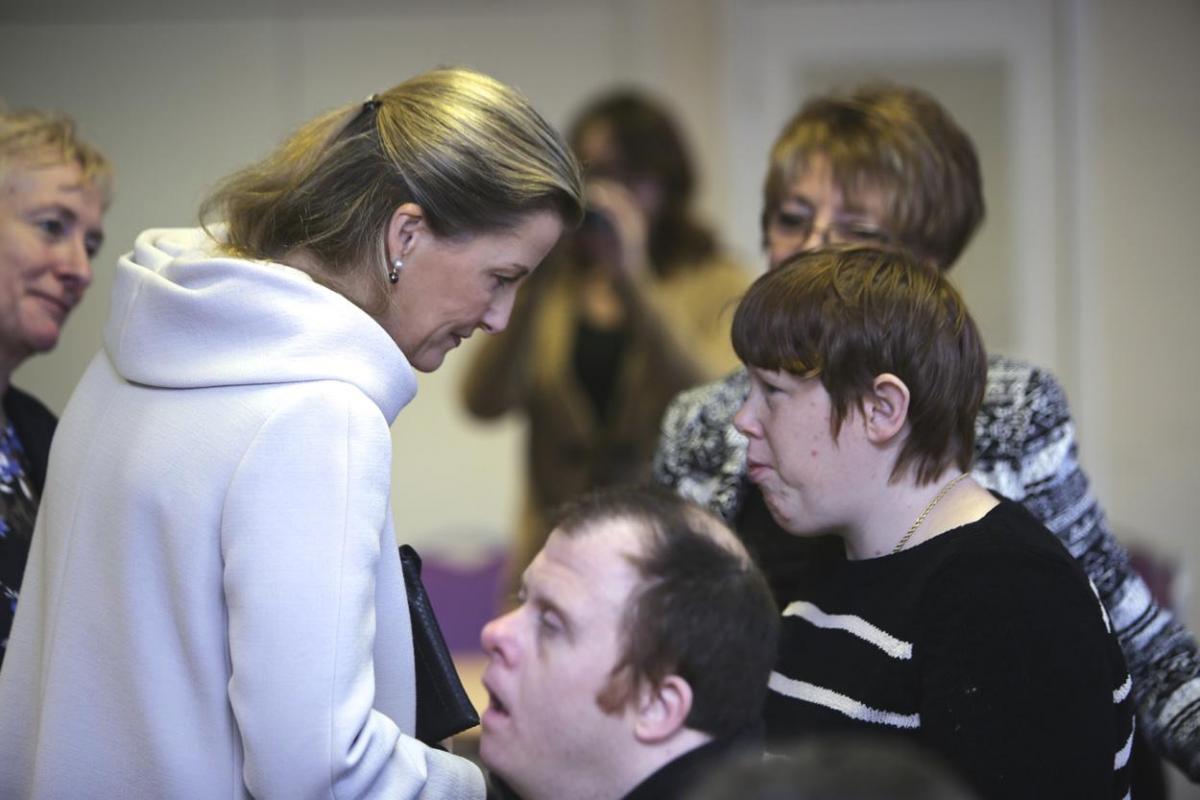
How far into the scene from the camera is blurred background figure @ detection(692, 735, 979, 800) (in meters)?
0.63

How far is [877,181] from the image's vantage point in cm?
182

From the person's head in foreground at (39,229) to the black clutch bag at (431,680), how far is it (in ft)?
2.41

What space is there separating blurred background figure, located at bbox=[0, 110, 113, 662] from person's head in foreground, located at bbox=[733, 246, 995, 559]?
970 mm

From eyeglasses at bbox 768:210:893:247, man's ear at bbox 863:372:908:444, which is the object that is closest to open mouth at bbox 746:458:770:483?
man's ear at bbox 863:372:908:444

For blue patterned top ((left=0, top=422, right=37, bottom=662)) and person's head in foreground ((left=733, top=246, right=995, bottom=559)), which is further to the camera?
blue patterned top ((left=0, top=422, right=37, bottom=662))

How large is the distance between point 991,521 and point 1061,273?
3.28 metres

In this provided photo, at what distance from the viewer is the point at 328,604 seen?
1.22 meters

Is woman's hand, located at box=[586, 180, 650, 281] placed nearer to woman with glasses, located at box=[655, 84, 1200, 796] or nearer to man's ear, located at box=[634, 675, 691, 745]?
woman with glasses, located at box=[655, 84, 1200, 796]

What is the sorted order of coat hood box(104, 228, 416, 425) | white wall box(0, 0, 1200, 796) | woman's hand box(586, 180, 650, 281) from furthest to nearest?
white wall box(0, 0, 1200, 796)
woman's hand box(586, 180, 650, 281)
coat hood box(104, 228, 416, 425)

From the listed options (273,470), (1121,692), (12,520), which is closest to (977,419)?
(1121,692)

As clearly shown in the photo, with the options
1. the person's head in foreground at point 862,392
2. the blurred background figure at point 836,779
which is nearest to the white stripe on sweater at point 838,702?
the person's head in foreground at point 862,392

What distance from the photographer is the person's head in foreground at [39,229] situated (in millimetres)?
1823

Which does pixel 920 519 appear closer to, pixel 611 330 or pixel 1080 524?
pixel 1080 524

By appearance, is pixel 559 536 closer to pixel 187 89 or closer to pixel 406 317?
pixel 406 317
